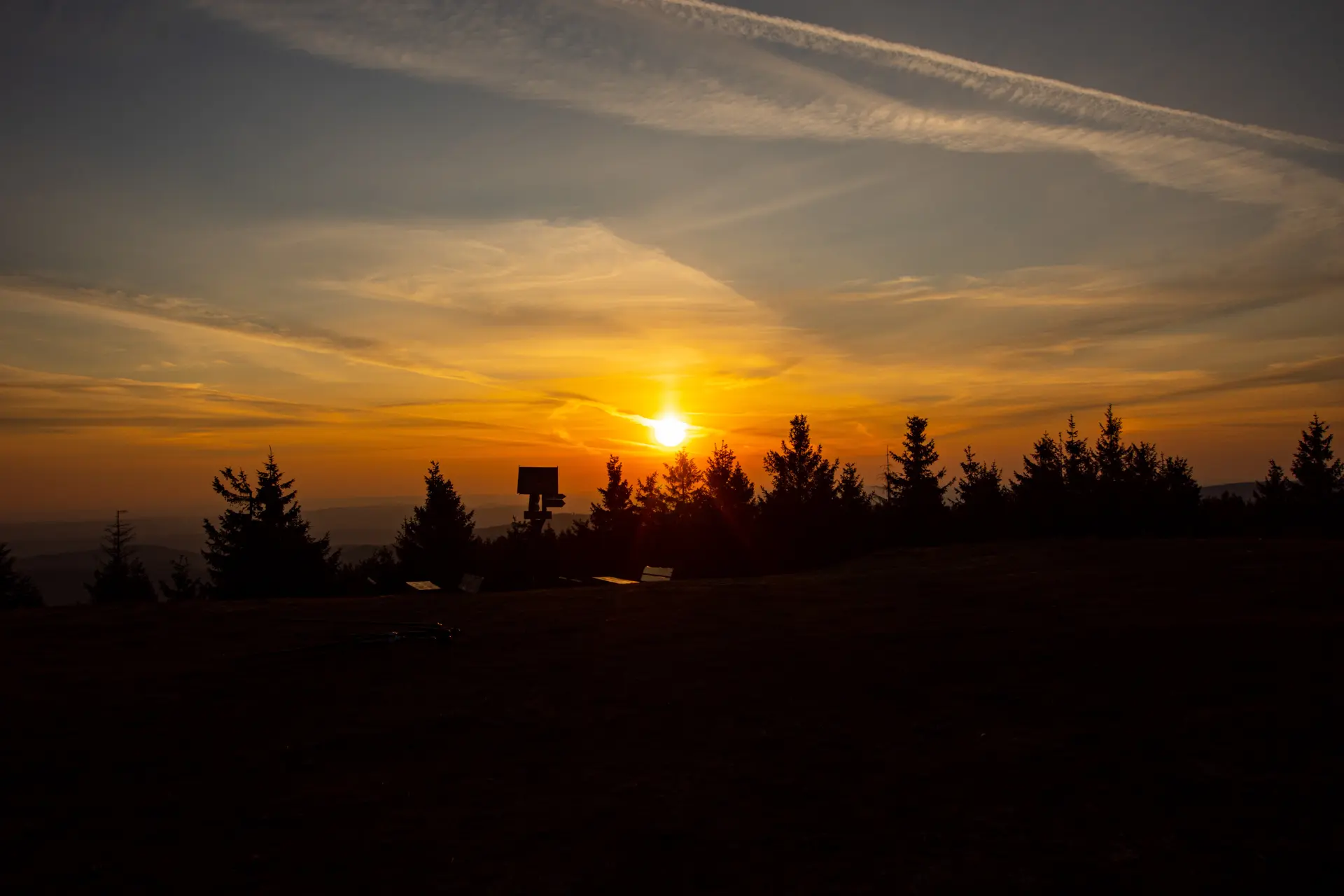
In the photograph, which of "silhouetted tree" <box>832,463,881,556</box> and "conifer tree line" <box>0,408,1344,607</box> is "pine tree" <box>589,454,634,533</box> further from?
"silhouetted tree" <box>832,463,881,556</box>

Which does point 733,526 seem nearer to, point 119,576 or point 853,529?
point 853,529

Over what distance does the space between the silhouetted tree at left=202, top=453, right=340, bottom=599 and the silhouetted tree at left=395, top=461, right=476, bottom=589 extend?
529 centimetres

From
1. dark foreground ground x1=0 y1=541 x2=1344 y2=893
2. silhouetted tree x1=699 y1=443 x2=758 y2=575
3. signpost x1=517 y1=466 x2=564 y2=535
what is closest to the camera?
dark foreground ground x1=0 y1=541 x2=1344 y2=893

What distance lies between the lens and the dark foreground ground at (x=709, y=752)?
299 inches

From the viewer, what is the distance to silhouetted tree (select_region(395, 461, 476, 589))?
61.4 m

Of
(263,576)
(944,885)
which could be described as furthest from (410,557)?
(944,885)

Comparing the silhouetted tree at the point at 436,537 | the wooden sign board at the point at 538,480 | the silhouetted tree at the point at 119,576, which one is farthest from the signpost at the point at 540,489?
the silhouetted tree at the point at 119,576

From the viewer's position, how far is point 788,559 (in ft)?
→ 159

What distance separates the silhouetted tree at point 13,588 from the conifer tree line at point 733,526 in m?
0.20

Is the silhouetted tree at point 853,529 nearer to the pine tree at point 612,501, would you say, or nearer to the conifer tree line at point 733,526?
the conifer tree line at point 733,526

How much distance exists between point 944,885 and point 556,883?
3.19 meters

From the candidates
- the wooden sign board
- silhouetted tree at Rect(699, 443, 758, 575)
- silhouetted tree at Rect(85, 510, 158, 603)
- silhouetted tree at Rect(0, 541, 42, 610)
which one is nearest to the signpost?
the wooden sign board

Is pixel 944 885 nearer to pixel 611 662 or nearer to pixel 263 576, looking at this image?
pixel 611 662

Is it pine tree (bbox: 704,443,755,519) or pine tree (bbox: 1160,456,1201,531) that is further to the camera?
pine tree (bbox: 704,443,755,519)
